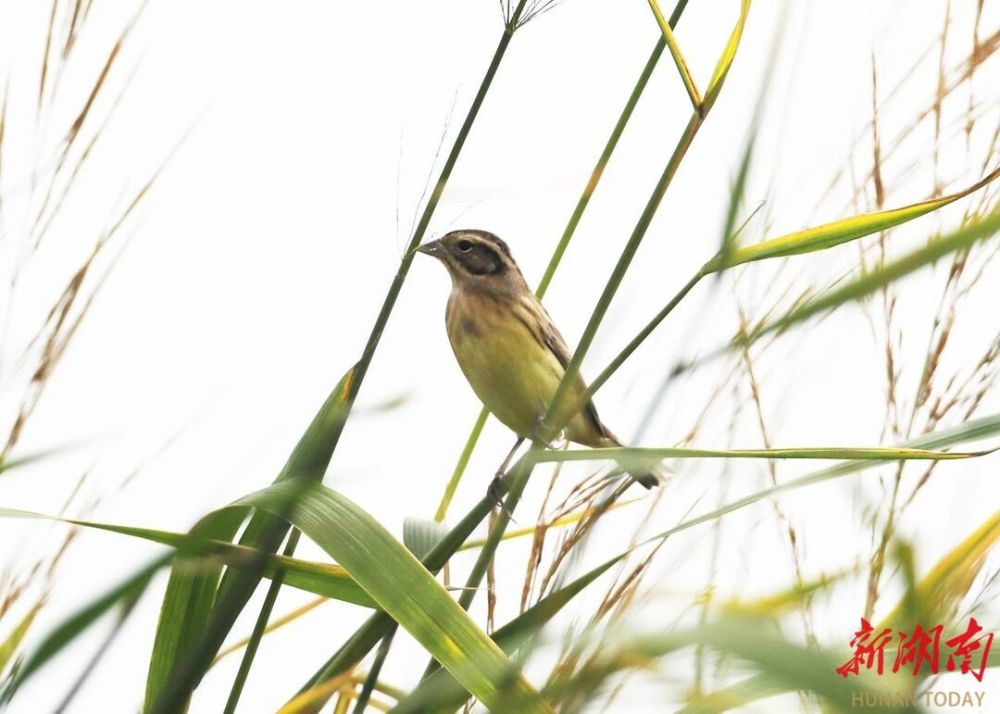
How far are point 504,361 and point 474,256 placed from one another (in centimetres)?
52

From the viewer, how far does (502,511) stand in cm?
155

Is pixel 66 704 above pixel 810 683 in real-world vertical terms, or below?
above

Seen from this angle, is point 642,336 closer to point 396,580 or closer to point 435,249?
point 396,580

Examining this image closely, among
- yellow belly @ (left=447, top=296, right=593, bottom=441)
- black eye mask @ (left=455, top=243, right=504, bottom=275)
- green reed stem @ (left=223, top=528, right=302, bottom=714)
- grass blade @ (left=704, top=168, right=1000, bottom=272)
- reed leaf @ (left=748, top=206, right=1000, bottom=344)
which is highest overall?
black eye mask @ (left=455, top=243, right=504, bottom=275)

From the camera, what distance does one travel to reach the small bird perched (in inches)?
138

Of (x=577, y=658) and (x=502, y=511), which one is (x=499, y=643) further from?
(x=577, y=658)

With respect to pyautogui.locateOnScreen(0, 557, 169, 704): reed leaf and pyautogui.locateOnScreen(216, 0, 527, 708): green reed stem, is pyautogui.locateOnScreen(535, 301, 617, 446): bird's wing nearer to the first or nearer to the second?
pyautogui.locateOnScreen(216, 0, 527, 708): green reed stem

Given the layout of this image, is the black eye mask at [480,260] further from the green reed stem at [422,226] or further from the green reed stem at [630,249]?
the green reed stem at [630,249]

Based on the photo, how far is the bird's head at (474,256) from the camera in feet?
12.8

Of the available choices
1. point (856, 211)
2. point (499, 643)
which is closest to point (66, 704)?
point (499, 643)

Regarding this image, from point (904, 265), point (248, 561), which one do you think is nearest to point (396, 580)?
point (248, 561)

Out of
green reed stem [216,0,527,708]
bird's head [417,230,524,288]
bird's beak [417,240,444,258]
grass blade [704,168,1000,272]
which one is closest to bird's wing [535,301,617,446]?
bird's head [417,230,524,288]

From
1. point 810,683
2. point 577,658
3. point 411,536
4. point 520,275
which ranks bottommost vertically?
point 810,683

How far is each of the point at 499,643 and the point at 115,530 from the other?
0.48 m
